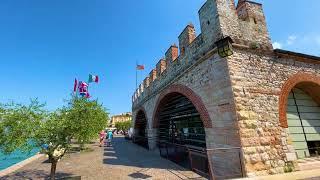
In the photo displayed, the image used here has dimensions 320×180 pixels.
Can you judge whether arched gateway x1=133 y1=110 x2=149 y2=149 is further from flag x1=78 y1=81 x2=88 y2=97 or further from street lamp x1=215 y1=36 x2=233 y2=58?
street lamp x1=215 y1=36 x2=233 y2=58

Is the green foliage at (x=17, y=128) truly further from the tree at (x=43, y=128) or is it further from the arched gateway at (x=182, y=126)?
the arched gateway at (x=182, y=126)

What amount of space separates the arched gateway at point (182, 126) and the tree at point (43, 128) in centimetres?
426

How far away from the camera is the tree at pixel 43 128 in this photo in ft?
20.0

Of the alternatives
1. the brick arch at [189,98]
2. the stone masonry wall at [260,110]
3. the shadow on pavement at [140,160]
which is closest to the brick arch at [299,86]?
the stone masonry wall at [260,110]

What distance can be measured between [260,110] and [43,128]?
7.30 m

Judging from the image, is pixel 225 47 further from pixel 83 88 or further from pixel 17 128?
pixel 83 88

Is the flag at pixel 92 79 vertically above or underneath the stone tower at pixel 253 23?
above

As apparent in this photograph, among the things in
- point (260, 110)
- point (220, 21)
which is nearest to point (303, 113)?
point (260, 110)

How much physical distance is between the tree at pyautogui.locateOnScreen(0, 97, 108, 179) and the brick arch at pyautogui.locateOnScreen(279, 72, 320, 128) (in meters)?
7.28

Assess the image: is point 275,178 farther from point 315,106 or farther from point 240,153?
point 315,106

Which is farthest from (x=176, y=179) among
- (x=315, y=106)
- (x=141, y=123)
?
(x=141, y=123)

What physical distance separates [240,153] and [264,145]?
1.06 m

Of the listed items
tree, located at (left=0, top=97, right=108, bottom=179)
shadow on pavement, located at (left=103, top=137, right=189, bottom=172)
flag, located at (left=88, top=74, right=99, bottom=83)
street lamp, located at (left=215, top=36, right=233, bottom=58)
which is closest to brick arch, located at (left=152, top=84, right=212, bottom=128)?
street lamp, located at (left=215, top=36, right=233, bottom=58)

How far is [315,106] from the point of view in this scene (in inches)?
390
